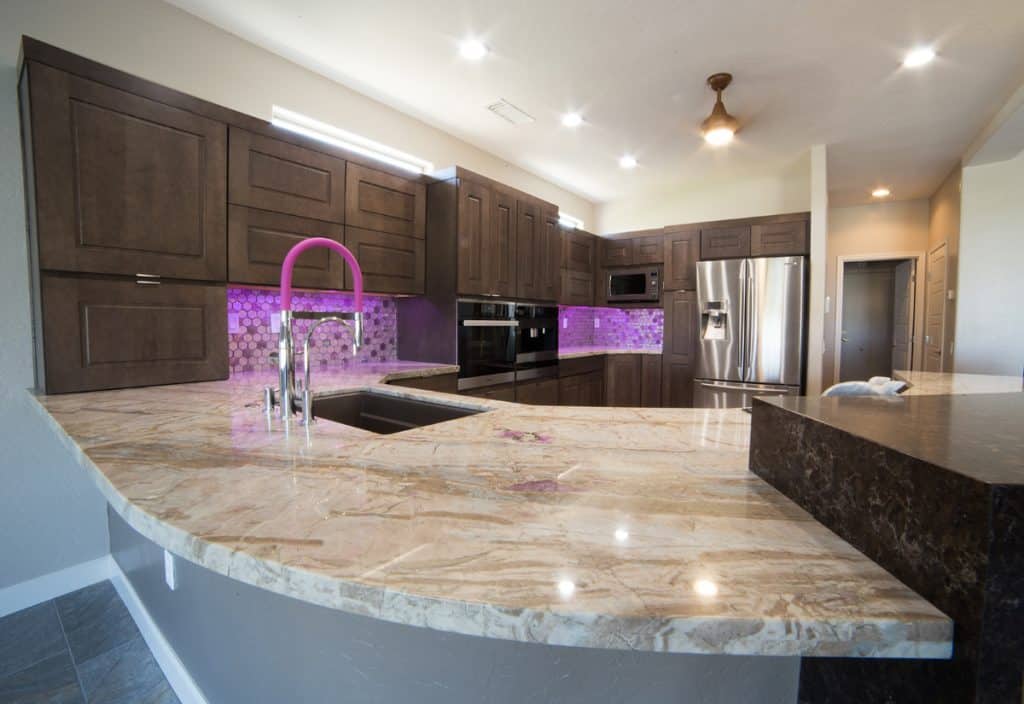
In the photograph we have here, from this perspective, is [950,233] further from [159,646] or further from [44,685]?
[44,685]

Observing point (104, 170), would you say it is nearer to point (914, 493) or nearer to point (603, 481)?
point (603, 481)

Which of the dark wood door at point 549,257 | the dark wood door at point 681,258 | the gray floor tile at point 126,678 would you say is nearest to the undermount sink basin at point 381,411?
the gray floor tile at point 126,678

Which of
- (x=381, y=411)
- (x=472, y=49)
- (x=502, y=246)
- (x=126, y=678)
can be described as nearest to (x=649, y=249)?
(x=502, y=246)

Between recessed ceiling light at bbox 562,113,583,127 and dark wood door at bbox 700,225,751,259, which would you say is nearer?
recessed ceiling light at bbox 562,113,583,127

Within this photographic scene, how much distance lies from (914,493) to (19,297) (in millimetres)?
2793

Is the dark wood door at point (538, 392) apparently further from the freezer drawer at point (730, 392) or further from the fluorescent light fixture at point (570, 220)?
the fluorescent light fixture at point (570, 220)

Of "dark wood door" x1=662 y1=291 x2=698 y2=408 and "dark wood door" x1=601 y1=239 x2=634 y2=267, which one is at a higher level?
"dark wood door" x1=601 y1=239 x2=634 y2=267

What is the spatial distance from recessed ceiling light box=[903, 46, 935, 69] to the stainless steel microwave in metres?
2.41

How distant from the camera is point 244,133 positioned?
6.90ft

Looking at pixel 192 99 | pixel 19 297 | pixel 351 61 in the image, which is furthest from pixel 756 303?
pixel 19 297

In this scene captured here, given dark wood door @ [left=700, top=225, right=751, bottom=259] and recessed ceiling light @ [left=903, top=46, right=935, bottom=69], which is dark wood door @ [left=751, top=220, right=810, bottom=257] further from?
recessed ceiling light @ [left=903, top=46, right=935, bottom=69]

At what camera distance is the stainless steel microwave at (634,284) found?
187 inches

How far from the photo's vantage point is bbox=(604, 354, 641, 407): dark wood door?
4590 millimetres

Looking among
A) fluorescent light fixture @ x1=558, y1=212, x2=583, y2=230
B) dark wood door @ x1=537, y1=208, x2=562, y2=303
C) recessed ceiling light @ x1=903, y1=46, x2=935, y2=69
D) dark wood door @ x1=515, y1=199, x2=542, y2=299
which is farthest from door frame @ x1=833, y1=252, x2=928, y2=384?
dark wood door @ x1=515, y1=199, x2=542, y2=299
